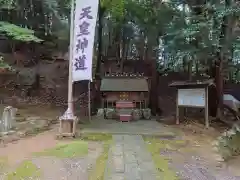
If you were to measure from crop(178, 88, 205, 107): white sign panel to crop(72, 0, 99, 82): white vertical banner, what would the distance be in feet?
11.8

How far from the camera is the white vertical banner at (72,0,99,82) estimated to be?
782 centimetres

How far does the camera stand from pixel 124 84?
10773mm

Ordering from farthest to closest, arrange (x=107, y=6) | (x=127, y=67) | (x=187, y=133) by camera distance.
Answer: (x=127, y=67) → (x=107, y=6) → (x=187, y=133)

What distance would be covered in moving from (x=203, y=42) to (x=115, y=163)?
222 inches

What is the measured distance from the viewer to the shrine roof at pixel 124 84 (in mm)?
10617

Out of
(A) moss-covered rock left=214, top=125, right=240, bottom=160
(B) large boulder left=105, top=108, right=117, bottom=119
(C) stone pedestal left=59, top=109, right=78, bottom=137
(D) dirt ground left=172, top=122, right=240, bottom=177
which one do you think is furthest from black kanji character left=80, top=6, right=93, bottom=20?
(A) moss-covered rock left=214, top=125, right=240, bottom=160

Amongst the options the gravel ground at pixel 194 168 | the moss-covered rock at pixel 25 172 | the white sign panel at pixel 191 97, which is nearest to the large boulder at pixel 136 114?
the white sign panel at pixel 191 97

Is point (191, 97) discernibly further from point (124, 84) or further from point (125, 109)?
point (124, 84)

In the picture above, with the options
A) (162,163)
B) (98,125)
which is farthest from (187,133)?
(162,163)

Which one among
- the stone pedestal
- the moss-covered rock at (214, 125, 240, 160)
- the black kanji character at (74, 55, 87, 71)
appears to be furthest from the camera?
the black kanji character at (74, 55, 87, 71)

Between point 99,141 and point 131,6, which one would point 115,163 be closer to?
point 99,141

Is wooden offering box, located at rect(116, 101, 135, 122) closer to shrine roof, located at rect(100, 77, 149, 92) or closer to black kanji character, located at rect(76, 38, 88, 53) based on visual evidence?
shrine roof, located at rect(100, 77, 149, 92)

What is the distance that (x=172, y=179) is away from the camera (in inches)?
173

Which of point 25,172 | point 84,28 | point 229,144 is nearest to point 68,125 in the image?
point 84,28
